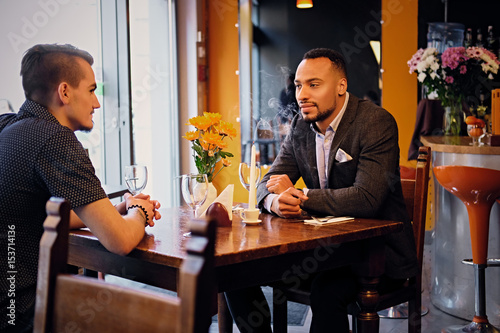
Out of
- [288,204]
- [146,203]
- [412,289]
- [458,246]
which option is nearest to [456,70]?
[458,246]

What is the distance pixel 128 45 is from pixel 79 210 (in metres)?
3.04

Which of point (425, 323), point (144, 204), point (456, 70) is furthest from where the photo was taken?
point (456, 70)

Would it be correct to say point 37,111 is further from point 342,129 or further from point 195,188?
point 342,129

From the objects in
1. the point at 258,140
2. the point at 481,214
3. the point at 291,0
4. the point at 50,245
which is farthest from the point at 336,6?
the point at 50,245

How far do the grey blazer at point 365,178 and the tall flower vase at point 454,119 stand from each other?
240 cm

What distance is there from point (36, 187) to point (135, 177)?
0.58 meters

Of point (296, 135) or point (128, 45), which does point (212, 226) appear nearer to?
point (296, 135)

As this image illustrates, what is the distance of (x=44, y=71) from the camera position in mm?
1690

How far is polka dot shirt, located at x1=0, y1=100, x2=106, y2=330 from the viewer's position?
157cm

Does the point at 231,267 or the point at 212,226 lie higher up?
the point at 212,226

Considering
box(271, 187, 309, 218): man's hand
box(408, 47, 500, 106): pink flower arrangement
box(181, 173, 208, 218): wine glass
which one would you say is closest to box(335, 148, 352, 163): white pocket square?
box(271, 187, 309, 218): man's hand

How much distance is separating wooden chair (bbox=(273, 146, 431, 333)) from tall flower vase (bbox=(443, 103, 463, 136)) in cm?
223

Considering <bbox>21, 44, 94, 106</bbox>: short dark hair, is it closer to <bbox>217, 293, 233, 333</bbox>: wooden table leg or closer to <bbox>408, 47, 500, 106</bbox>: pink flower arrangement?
<bbox>217, 293, 233, 333</bbox>: wooden table leg

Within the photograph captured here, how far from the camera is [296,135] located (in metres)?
2.55
